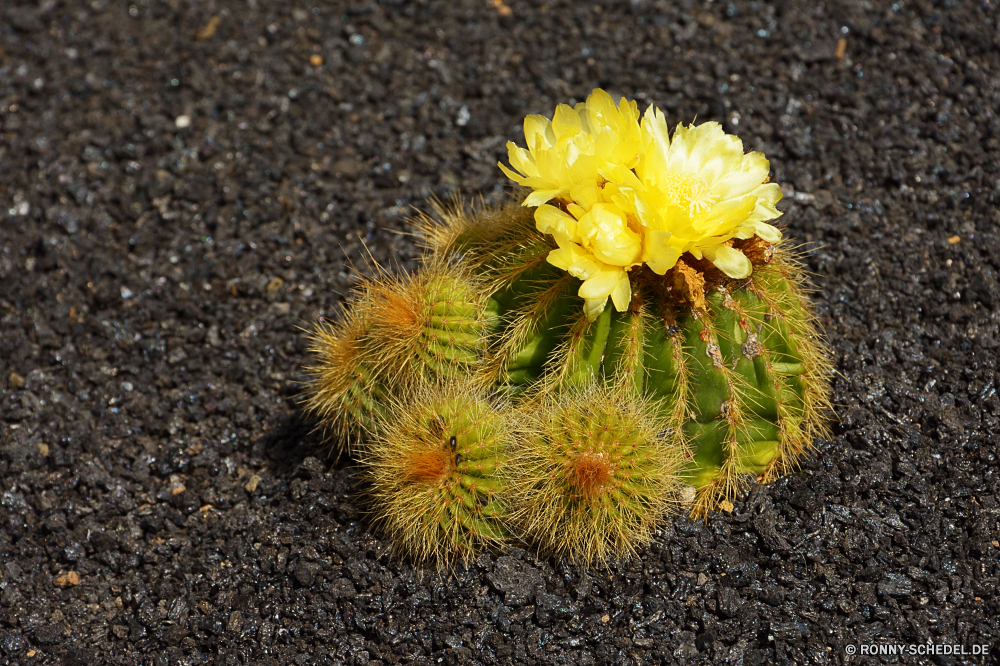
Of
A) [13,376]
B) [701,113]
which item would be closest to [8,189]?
[13,376]

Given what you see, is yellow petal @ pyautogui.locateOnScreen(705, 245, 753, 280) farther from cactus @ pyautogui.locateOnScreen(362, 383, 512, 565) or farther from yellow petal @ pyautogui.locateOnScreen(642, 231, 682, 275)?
cactus @ pyautogui.locateOnScreen(362, 383, 512, 565)

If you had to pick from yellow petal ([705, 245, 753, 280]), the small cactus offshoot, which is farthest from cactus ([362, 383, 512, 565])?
yellow petal ([705, 245, 753, 280])

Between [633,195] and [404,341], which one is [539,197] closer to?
[633,195]

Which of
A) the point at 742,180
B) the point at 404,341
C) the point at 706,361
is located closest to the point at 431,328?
the point at 404,341

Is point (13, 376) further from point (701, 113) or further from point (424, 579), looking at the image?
point (701, 113)

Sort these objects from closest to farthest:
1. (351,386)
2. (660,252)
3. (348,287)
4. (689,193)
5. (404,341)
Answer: (660,252)
(689,193)
(404,341)
(351,386)
(348,287)
